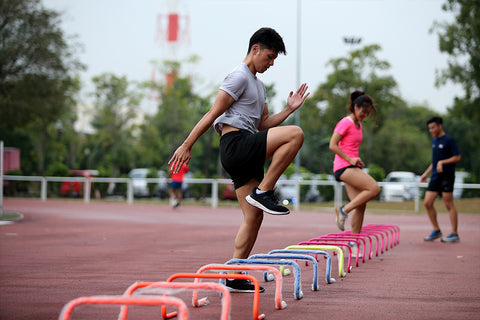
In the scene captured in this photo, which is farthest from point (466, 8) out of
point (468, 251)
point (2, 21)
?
point (468, 251)

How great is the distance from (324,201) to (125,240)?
16203 millimetres

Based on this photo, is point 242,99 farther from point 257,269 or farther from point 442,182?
point 442,182

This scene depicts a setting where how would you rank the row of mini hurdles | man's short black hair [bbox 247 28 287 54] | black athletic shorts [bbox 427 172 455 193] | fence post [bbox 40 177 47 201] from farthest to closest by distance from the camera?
1. fence post [bbox 40 177 47 201]
2. black athletic shorts [bbox 427 172 455 193]
3. man's short black hair [bbox 247 28 287 54]
4. the row of mini hurdles

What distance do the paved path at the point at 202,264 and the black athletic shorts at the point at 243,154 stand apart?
0.96 m

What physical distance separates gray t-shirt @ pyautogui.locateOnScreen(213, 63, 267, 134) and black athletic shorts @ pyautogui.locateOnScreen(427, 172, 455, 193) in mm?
6265

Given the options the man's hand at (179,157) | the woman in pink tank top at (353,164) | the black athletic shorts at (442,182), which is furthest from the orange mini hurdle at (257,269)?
the black athletic shorts at (442,182)

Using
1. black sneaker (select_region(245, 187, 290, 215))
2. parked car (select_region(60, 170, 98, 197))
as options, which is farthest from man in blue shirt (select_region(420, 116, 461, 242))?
parked car (select_region(60, 170, 98, 197))

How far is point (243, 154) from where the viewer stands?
5.07 meters

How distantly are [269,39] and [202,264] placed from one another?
3.06m

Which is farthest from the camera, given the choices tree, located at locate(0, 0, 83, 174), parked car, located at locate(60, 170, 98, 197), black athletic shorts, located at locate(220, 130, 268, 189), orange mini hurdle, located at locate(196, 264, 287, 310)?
parked car, located at locate(60, 170, 98, 197)

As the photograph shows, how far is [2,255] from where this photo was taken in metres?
8.23

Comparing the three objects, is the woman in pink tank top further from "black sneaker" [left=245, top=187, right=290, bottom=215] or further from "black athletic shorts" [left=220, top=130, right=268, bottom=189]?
"black sneaker" [left=245, top=187, right=290, bottom=215]

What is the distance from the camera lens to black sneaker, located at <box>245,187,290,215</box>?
4.84 metres

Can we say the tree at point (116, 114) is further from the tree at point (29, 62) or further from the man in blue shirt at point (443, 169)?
the man in blue shirt at point (443, 169)
